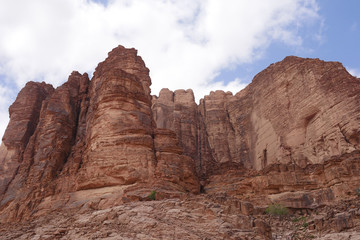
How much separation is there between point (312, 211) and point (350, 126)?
34.3 ft

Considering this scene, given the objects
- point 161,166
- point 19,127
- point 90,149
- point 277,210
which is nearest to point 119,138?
point 90,149

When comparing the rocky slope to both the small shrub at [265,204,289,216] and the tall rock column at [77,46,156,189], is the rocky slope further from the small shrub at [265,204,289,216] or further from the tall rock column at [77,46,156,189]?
the small shrub at [265,204,289,216]

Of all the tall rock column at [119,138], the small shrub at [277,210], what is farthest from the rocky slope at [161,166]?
the small shrub at [277,210]

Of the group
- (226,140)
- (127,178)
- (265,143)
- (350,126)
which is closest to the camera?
(127,178)

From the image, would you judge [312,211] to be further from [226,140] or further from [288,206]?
[226,140]

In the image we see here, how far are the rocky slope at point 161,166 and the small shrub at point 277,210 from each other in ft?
2.30

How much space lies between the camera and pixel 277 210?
90.7ft

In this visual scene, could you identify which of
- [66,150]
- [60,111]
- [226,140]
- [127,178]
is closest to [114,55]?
[60,111]

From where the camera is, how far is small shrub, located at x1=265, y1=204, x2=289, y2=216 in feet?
88.9

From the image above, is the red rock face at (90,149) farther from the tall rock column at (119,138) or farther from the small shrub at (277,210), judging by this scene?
the small shrub at (277,210)

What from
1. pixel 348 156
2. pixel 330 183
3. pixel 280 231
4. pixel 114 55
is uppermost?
pixel 114 55

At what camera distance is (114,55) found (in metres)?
42.6

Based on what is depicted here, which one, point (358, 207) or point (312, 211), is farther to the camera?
point (312, 211)

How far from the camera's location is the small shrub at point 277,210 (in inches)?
1066
